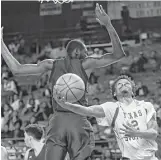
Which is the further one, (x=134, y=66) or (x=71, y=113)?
(x=134, y=66)

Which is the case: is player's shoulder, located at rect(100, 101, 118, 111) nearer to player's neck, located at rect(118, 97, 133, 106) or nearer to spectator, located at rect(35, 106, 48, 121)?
player's neck, located at rect(118, 97, 133, 106)

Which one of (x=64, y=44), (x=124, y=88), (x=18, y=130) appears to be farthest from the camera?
(x=64, y=44)

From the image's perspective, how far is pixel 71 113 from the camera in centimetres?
425

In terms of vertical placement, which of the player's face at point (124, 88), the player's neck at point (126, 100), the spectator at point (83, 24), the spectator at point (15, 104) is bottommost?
the spectator at point (15, 104)

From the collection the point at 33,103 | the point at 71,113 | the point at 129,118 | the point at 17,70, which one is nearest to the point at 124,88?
the point at 129,118

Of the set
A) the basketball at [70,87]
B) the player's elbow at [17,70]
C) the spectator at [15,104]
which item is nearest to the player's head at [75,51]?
the basketball at [70,87]

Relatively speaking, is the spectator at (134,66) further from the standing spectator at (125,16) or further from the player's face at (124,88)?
the player's face at (124,88)

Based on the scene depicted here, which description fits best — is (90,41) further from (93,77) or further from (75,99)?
(75,99)

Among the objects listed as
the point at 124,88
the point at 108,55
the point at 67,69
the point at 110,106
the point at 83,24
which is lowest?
the point at 110,106

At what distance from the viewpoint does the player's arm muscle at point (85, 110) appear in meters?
3.66

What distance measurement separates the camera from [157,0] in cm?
1628

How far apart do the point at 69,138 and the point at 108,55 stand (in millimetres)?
960

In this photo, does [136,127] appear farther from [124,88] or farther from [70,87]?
[70,87]

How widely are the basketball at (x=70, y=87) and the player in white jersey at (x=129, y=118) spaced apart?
0.65 ft
